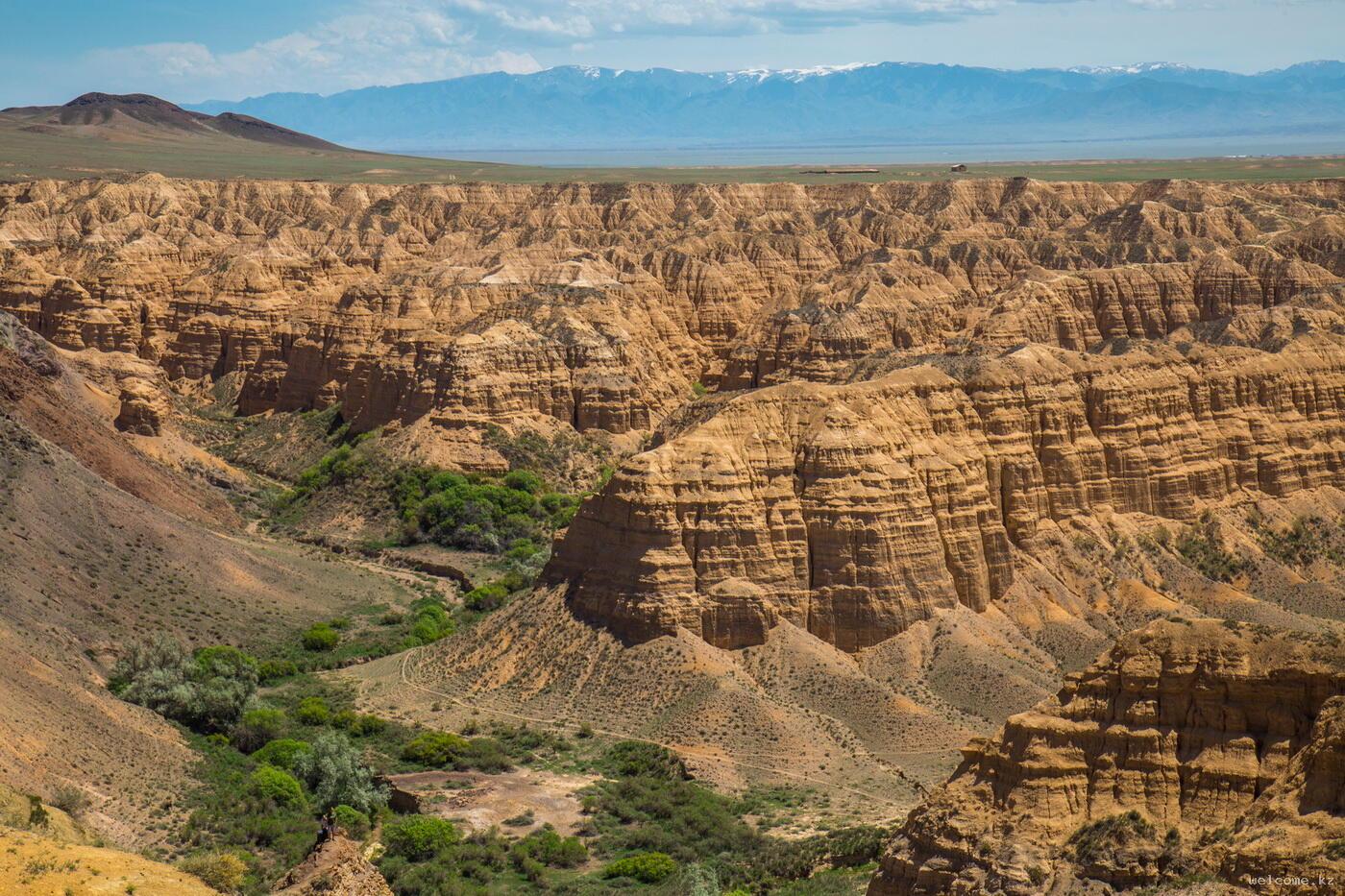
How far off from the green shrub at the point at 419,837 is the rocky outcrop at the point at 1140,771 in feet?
54.7

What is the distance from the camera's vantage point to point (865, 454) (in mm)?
62969

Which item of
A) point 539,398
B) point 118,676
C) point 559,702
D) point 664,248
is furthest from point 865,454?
point 664,248

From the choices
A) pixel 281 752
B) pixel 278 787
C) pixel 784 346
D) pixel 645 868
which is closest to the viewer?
pixel 645 868

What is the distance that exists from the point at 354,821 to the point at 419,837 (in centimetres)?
264

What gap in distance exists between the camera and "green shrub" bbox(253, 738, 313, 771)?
57781mm

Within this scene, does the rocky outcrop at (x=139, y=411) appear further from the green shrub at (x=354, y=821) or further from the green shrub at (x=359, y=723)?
the green shrub at (x=354, y=821)

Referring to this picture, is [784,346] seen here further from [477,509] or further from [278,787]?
[278,787]

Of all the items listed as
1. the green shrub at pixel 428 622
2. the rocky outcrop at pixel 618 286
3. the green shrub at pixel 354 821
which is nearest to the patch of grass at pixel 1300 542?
the rocky outcrop at pixel 618 286

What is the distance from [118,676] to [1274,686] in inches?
1565

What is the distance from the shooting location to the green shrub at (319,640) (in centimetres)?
7288

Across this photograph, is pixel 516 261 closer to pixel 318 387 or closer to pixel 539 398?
pixel 318 387

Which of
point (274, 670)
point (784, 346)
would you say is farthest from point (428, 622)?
point (784, 346)

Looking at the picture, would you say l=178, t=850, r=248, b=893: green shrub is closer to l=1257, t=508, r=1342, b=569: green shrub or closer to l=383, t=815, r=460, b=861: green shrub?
l=383, t=815, r=460, b=861: green shrub

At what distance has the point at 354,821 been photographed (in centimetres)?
5234
